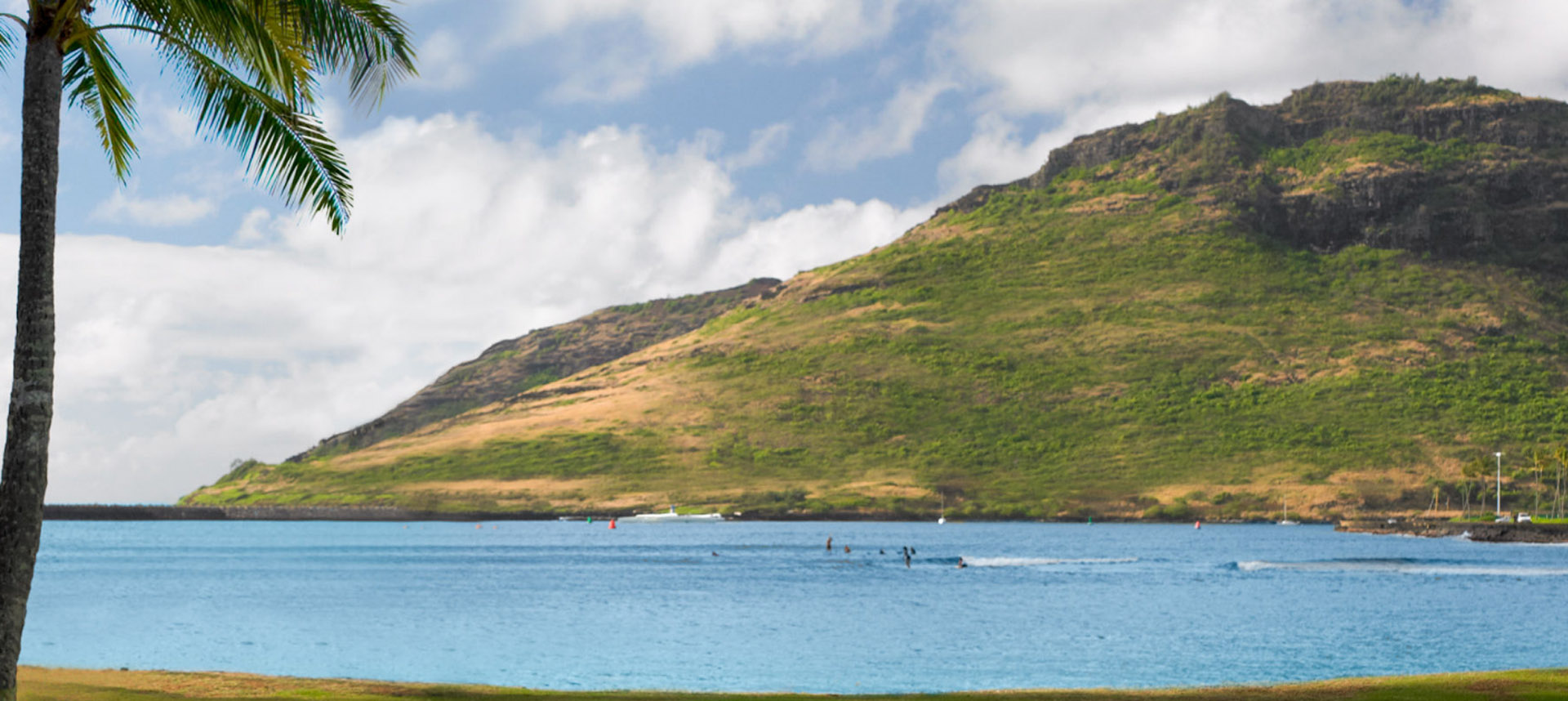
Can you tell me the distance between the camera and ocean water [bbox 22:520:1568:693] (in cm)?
4228

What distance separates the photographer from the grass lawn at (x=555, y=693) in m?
20.3

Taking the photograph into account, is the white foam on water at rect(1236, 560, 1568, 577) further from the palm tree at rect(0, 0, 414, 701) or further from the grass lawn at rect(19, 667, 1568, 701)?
the palm tree at rect(0, 0, 414, 701)

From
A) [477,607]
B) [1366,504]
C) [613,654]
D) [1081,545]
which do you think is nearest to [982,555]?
[1081,545]

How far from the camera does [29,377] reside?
44.4 ft

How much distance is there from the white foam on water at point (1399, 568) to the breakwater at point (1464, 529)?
42.8 m

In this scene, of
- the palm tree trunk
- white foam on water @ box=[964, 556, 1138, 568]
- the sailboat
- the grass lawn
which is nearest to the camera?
the palm tree trunk

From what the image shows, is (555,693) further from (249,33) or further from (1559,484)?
(1559,484)

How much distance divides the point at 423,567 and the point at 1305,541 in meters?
96.4

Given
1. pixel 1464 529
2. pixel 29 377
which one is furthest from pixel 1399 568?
pixel 29 377

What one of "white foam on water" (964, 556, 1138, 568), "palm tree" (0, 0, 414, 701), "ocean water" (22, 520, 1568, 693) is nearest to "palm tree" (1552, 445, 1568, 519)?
"ocean water" (22, 520, 1568, 693)

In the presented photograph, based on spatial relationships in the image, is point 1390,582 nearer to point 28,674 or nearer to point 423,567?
point 423,567

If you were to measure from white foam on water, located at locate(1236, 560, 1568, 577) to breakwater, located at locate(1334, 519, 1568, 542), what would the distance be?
42.8 m

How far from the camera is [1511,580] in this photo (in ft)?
276

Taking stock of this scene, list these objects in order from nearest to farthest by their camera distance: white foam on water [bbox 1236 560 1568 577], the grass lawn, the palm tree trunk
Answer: the palm tree trunk, the grass lawn, white foam on water [bbox 1236 560 1568 577]
